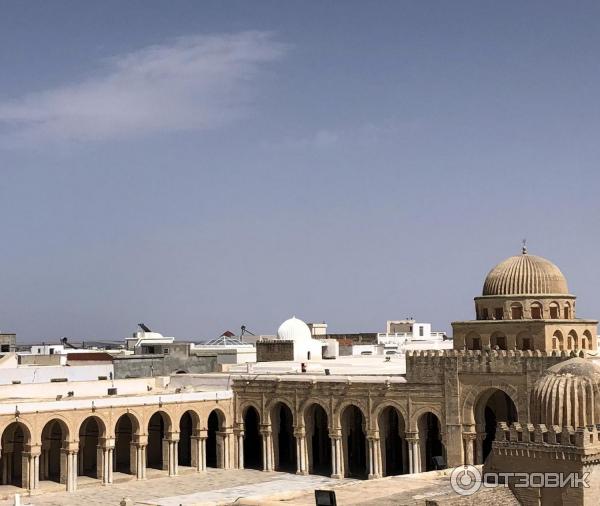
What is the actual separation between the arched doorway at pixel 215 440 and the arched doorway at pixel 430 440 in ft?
40.5

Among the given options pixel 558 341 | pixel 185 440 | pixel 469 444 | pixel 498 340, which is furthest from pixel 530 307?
pixel 185 440

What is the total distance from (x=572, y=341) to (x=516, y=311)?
3.25m

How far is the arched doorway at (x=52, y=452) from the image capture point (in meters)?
51.8

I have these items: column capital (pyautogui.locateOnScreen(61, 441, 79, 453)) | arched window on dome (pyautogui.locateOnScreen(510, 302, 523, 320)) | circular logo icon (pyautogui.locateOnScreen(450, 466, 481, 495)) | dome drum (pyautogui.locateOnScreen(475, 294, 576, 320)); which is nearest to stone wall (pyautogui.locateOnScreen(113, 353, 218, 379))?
column capital (pyautogui.locateOnScreen(61, 441, 79, 453))

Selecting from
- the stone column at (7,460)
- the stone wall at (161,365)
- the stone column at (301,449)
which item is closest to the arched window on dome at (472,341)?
the stone column at (301,449)

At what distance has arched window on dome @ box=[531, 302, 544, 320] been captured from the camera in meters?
50.4

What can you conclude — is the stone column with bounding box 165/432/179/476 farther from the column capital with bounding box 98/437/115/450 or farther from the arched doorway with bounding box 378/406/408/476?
the arched doorway with bounding box 378/406/408/476

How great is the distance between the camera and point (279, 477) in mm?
52312

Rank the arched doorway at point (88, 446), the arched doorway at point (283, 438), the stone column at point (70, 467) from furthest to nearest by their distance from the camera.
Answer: the arched doorway at point (283, 438) → the arched doorway at point (88, 446) → the stone column at point (70, 467)

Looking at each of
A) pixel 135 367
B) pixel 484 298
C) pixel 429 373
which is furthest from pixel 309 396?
pixel 135 367

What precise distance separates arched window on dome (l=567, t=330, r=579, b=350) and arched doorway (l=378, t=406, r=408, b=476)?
9604 millimetres

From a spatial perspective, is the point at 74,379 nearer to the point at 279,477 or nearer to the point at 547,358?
the point at 279,477

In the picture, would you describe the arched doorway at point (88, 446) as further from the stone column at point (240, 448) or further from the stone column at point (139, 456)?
the stone column at point (240, 448)

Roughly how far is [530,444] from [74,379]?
38.2 meters
